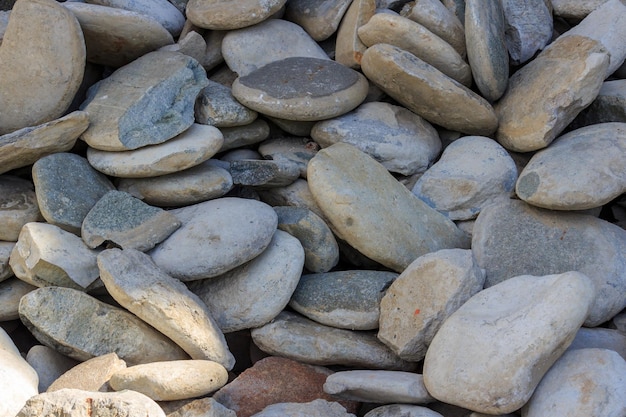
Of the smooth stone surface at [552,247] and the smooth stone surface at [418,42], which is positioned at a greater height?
the smooth stone surface at [418,42]

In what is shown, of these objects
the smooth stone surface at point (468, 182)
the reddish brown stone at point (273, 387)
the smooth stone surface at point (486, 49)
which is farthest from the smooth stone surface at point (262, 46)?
the reddish brown stone at point (273, 387)

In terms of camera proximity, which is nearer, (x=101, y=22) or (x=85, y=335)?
(x=85, y=335)

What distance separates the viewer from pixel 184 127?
2807 millimetres

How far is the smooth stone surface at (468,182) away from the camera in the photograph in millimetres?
2922

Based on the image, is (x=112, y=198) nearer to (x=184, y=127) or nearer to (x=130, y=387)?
(x=184, y=127)

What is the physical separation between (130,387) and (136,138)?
93 cm

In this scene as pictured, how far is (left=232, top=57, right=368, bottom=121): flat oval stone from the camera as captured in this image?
2936mm

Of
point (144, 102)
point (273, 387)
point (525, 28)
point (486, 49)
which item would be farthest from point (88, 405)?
point (525, 28)

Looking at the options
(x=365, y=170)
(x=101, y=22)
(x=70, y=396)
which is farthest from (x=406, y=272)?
(x=101, y=22)

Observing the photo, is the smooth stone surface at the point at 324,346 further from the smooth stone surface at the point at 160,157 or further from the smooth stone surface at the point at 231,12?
the smooth stone surface at the point at 231,12

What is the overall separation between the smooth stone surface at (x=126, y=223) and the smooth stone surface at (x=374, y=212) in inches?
20.0

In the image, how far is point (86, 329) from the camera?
7.83ft

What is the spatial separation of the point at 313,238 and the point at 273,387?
560 millimetres

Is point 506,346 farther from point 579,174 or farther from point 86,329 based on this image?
point 86,329
